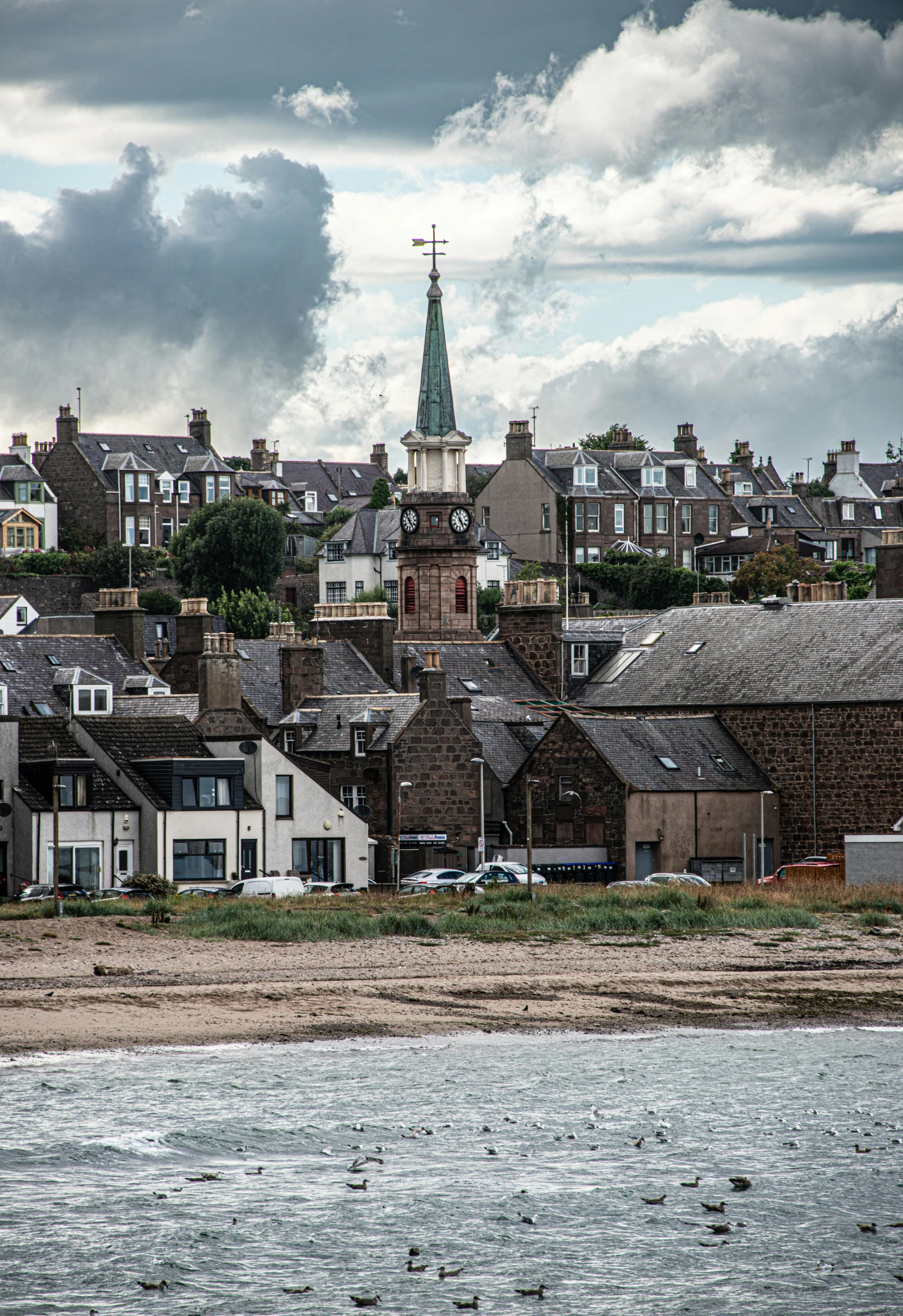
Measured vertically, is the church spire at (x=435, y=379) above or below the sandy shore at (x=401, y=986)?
above

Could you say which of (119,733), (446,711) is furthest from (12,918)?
(446,711)

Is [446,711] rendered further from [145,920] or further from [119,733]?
[145,920]

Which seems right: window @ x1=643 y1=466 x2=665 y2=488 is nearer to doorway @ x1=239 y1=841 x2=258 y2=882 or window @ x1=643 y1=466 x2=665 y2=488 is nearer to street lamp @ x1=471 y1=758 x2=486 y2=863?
street lamp @ x1=471 y1=758 x2=486 y2=863

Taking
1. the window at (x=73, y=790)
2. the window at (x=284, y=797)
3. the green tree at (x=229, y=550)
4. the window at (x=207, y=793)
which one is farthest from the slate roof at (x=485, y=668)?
the green tree at (x=229, y=550)

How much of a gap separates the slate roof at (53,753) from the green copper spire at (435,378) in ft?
143

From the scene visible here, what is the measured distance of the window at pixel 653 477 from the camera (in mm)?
138000

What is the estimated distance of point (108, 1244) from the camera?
22688 mm

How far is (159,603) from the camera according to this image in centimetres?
11350

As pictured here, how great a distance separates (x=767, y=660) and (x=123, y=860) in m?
26.0

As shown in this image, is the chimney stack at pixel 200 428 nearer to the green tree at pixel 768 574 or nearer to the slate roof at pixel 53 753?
the green tree at pixel 768 574

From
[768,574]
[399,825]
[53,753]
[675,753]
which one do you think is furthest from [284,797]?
[768,574]

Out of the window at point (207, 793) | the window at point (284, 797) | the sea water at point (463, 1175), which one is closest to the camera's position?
the sea water at point (463, 1175)

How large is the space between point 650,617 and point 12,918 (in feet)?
130

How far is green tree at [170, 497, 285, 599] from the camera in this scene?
120125mm
